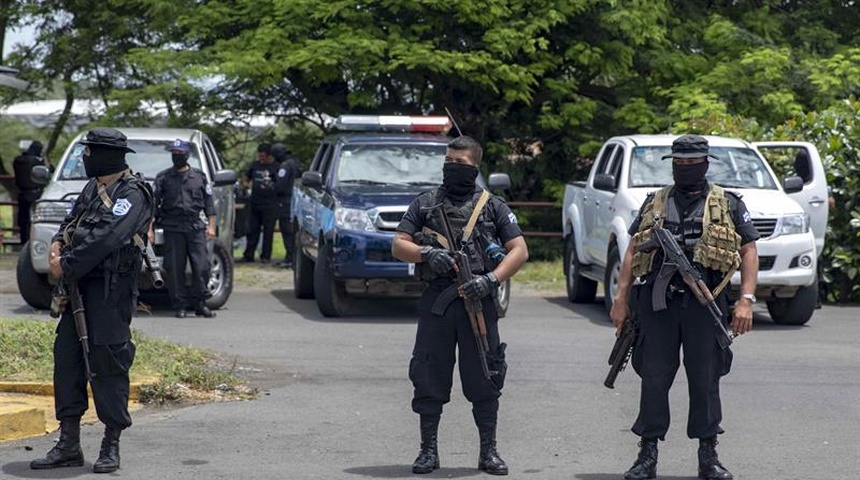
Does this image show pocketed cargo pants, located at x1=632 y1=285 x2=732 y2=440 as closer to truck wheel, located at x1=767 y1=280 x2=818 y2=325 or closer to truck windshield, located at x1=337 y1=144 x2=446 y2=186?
truck wheel, located at x1=767 y1=280 x2=818 y2=325

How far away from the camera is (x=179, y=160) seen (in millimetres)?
14484

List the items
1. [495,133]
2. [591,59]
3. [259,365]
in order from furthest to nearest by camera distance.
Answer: [495,133] < [591,59] < [259,365]

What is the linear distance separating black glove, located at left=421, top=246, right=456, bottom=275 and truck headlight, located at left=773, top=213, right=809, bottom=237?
24.7ft

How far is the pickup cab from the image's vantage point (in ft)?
48.4

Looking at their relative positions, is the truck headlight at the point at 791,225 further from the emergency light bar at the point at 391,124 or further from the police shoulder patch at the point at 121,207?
the police shoulder patch at the point at 121,207

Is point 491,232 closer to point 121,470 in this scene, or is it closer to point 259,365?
point 121,470

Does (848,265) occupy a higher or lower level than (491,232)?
lower

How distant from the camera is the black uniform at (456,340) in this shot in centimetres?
780

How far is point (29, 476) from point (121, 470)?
471mm

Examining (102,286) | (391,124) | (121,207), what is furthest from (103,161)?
(391,124)

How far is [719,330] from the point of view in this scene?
7.62 m

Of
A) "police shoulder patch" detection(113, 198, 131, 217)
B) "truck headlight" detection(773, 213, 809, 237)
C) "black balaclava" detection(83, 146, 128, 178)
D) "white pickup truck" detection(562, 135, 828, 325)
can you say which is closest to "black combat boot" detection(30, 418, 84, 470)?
"police shoulder patch" detection(113, 198, 131, 217)

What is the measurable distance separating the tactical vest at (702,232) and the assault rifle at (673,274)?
59mm

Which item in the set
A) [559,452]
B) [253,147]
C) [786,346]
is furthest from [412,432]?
A: [253,147]
